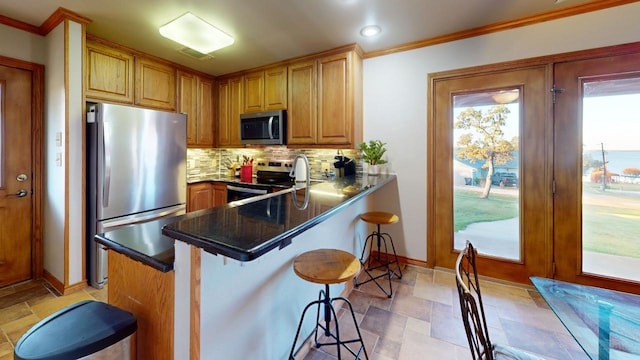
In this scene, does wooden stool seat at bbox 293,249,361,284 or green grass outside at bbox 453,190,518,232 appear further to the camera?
green grass outside at bbox 453,190,518,232

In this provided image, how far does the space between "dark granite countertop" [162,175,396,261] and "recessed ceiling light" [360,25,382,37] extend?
72.8 inches

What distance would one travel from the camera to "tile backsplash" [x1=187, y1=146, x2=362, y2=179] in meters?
3.63

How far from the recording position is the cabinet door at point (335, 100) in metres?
3.03

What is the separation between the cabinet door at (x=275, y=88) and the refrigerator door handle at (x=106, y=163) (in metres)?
1.82

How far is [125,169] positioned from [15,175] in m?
1.04

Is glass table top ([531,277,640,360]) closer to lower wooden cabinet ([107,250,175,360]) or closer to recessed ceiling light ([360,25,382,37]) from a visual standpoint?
lower wooden cabinet ([107,250,175,360])

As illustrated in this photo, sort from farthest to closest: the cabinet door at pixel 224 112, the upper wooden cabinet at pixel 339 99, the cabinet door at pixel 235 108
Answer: the cabinet door at pixel 224 112 < the cabinet door at pixel 235 108 < the upper wooden cabinet at pixel 339 99

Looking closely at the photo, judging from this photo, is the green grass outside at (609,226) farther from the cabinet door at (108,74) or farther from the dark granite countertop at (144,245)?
the cabinet door at (108,74)

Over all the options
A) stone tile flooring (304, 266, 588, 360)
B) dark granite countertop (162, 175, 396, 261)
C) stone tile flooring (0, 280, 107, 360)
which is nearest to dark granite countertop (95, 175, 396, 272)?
dark granite countertop (162, 175, 396, 261)

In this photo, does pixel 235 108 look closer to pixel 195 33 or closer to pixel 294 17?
pixel 195 33

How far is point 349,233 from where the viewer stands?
2447mm

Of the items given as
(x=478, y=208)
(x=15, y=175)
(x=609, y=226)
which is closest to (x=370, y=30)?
(x=478, y=208)

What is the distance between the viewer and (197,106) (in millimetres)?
3900

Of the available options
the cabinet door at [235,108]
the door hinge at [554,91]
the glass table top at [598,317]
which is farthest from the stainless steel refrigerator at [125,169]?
the door hinge at [554,91]
